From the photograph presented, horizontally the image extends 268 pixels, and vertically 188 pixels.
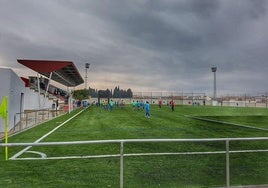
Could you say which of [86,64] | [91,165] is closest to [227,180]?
[91,165]

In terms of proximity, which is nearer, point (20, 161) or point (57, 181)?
point (57, 181)

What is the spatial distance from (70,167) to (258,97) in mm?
96273

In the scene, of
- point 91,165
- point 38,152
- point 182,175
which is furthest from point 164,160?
point 38,152

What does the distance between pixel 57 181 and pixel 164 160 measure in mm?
2169

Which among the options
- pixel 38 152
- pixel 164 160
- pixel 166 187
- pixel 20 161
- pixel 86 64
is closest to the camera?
pixel 166 187

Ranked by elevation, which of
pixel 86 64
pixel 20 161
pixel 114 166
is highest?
pixel 86 64

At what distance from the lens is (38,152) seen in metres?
10.9

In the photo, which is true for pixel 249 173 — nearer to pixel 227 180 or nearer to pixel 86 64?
pixel 227 180

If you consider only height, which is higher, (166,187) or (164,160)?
(164,160)

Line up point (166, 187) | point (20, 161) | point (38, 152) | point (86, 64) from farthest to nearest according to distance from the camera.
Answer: point (86, 64) → point (38, 152) → point (20, 161) → point (166, 187)

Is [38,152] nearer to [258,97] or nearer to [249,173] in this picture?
[249,173]

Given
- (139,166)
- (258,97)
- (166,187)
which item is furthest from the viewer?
(258,97)

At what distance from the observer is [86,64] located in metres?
85.8

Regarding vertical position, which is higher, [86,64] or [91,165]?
[86,64]
